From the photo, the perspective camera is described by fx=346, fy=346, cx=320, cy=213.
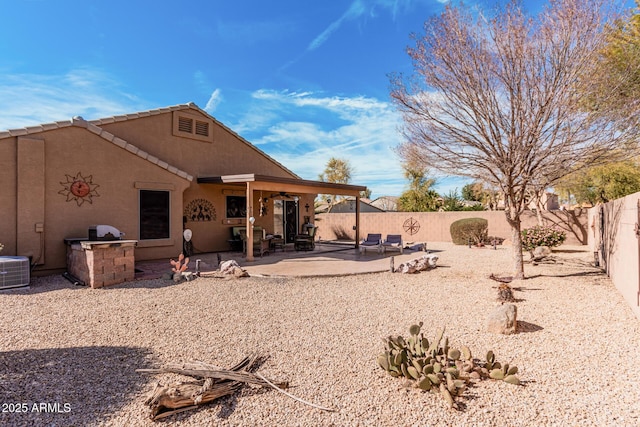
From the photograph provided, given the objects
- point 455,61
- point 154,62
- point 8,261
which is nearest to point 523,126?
point 455,61

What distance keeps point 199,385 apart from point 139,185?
927 cm

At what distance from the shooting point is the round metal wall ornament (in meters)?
21.5

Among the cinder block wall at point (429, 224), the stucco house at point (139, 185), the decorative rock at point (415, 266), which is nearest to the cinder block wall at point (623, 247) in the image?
the decorative rock at point (415, 266)

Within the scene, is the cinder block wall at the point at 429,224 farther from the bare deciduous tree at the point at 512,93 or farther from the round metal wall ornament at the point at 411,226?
the bare deciduous tree at the point at 512,93

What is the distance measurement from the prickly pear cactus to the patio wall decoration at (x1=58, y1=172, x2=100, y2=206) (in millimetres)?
9642

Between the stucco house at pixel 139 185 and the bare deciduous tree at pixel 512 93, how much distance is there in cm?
564

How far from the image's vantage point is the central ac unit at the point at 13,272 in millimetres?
7430

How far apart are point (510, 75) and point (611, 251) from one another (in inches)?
204

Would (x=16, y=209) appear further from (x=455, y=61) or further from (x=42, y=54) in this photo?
(x=455, y=61)

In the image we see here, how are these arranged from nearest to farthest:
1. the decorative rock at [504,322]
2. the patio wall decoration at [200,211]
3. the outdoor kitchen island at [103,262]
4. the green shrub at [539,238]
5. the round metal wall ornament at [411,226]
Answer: the decorative rock at [504,322] → the outdoor kitchen island at [103,262] → the green shrub at [539,238] → the patio wall decoration at [200,211] → the round metal wall ornament at [411,226]

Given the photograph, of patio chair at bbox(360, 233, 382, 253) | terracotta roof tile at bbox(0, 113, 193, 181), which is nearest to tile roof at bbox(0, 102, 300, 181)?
terracotta roof tile at bbox(0, 113, 193, 181)

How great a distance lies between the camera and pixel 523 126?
7.83 meters

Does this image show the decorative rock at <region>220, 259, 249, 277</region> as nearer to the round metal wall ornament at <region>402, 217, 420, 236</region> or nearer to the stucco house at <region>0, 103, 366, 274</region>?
the stucco house at <region>0, 103, 366, 274</region>

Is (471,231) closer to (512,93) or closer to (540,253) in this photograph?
(540,253)
